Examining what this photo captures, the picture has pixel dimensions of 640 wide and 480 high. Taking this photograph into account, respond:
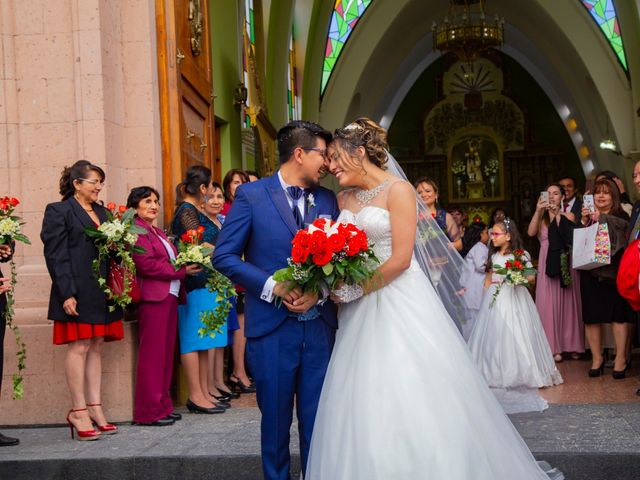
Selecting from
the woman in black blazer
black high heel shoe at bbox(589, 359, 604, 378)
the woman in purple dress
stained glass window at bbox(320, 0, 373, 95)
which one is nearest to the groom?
the woman in black blazer

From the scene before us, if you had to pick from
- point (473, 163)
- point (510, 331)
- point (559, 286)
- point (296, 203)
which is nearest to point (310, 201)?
point (296, 203)

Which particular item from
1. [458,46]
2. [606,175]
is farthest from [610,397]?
[458,46]

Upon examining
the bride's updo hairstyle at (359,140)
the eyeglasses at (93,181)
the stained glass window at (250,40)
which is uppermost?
the stained glass window at (250,40)

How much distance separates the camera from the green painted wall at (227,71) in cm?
1145

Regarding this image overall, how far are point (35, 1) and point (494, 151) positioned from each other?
84.1 feet

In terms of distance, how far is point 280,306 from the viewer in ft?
13.7

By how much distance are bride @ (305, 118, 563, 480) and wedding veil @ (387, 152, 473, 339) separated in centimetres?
36

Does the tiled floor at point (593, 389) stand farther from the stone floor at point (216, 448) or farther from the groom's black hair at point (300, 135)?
the groom's black hair at point (300, 135)

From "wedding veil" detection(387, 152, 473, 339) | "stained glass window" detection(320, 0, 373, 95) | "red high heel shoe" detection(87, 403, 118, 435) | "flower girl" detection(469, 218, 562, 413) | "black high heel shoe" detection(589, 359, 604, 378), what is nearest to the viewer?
"wedding veil" detection(387, 152, 473, 339)

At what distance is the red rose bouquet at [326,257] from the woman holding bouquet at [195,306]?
126 inches

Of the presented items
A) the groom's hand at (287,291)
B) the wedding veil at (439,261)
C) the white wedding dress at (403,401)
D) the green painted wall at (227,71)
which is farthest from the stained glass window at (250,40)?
the groom's hand at (287,291)

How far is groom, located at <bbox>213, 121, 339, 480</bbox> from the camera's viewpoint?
4199mm

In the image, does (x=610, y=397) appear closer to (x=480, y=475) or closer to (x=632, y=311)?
(x=632, y=311)

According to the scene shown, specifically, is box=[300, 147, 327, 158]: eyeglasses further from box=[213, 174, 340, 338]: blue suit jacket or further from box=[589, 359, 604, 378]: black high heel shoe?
box=[589, 359, 604, 378]: black high heel shoe
